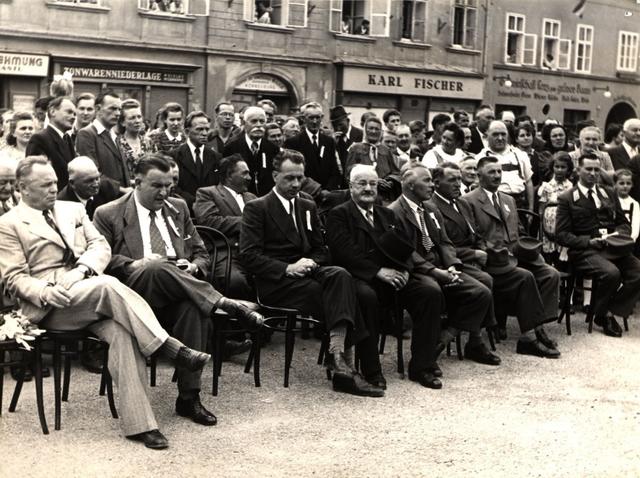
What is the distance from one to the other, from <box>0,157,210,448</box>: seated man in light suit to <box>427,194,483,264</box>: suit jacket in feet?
10.5

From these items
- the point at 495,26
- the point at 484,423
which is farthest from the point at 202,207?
the point at 495,26

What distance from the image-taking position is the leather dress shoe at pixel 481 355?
7668 millimetres

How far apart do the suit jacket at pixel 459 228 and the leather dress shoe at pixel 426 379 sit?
141cm

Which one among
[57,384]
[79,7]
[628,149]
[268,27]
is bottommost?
[57,384]

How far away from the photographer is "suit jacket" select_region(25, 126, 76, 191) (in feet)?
23.9

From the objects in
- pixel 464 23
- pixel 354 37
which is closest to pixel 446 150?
pixel 354 37

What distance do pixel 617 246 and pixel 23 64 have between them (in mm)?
12366

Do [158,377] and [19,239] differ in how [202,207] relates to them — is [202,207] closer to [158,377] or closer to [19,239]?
[158,377]

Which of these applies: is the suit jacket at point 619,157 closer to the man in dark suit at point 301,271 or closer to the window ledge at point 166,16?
the man in dark suit at point 301,271

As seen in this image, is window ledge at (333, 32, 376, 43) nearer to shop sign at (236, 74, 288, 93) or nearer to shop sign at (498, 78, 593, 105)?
shop sign at (236, 74, 288, 93)

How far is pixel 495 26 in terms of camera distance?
27234 millimetres

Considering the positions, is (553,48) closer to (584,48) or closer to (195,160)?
(584,48)

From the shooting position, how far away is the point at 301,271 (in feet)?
22.1

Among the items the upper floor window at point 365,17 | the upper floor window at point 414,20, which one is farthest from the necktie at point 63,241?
the upper floor window at point 414,20
